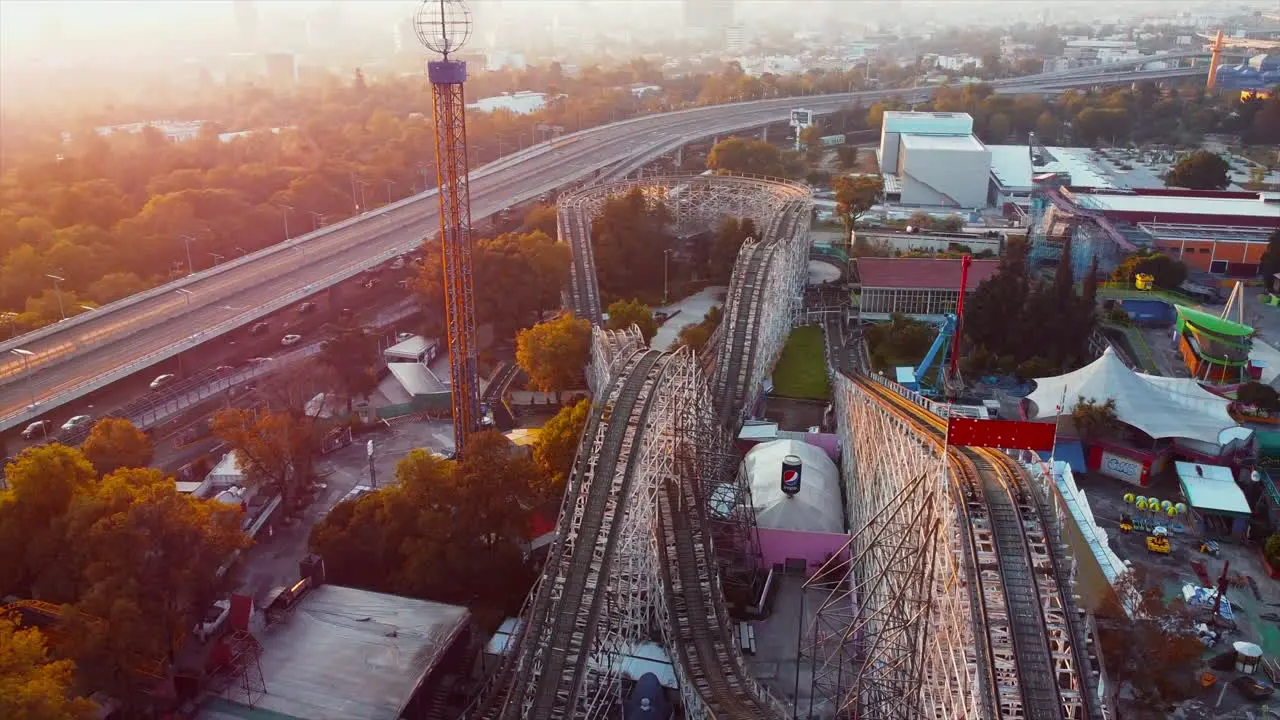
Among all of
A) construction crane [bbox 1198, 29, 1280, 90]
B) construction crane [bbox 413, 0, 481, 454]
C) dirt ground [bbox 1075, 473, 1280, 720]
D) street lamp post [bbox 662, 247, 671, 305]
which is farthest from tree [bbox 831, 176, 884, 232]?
construction crane [bbox 1198, 29, 1280, 90]

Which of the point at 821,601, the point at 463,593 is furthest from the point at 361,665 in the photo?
the point at 821,601

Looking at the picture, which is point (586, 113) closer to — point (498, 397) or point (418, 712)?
point (498, 397)

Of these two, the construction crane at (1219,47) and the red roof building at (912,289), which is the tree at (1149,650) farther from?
the construction crane at (1219,47)

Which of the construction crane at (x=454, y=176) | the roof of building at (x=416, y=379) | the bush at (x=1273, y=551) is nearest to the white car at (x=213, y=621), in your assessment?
the construction crane at (x=454, y=176)

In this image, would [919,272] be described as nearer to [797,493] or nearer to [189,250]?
[797,493]

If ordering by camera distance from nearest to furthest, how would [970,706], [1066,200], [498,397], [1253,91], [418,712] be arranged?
[970,706] → [418,712] → [498,397] → [1066,200] → [1253,91]

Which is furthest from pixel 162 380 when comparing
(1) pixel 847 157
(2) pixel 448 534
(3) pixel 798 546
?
(1) pixel 847 157
